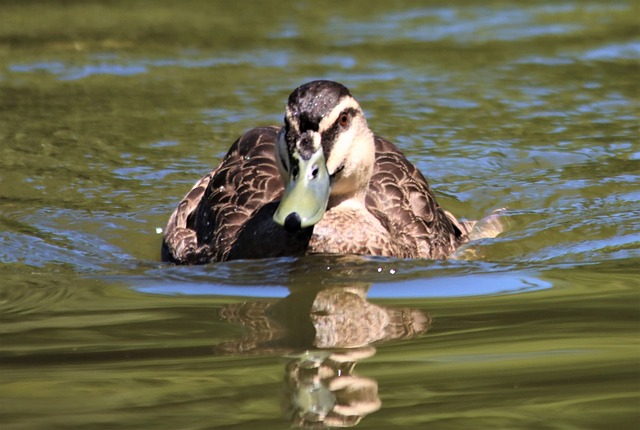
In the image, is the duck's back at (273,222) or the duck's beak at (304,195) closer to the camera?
the duck's beak at (304,195)

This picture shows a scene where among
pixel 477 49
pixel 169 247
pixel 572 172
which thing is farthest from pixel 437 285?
pixel 477 49

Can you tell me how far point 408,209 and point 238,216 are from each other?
1.21 metres

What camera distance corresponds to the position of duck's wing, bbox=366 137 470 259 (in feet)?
28.7

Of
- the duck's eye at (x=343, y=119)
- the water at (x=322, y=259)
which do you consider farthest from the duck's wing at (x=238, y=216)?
the duck's eye at (x=343, y=119)

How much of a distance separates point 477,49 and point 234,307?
27.1 ft

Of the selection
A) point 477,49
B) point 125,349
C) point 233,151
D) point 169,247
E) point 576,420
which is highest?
point 477,49

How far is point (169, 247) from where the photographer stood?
9.12 m

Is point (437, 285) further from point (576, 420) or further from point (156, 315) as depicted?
point (576, 420)

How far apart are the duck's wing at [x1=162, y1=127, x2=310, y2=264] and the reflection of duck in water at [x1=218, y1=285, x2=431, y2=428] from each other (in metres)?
0.75

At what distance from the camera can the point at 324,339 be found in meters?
6.36

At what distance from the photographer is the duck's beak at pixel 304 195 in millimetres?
7395

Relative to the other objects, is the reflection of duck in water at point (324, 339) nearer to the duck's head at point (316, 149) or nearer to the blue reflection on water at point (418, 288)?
the blue reflection on water at point (418, 288)

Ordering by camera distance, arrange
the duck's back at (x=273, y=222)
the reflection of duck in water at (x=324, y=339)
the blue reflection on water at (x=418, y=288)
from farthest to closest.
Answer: the duck's back at (x=273, y=222), the blue reflection on water at (x=418, y=288), the reflection of duck in water at (x=324, y=339)

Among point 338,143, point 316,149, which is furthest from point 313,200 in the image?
point 338,143
